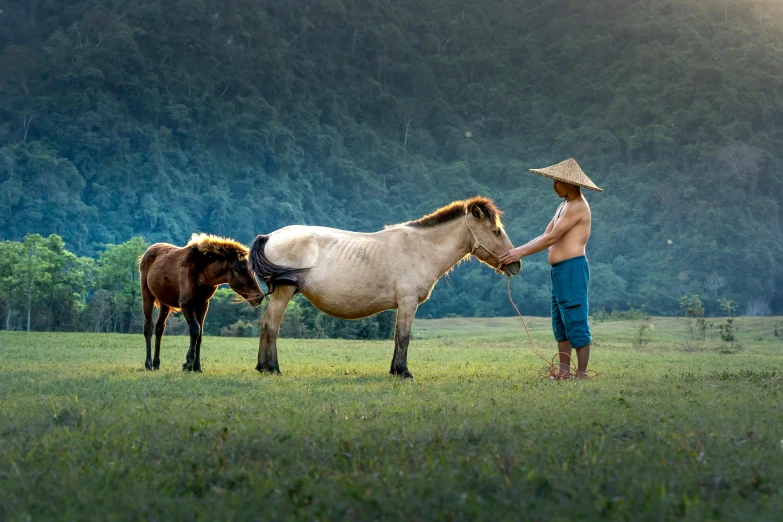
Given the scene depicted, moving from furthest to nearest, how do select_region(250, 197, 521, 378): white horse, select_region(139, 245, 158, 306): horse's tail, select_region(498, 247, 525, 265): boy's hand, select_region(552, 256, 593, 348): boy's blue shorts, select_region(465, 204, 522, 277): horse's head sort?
select_region(139, 245, 158, 306): horse's tail
select_region(465, 204, 522, 277): horse's head
select_region(498, 247, 525, 265): boy's hand
select_region(250, 197, 521, 378): white horse
select_region(552, 256, 593, 348): boy's blue shorts

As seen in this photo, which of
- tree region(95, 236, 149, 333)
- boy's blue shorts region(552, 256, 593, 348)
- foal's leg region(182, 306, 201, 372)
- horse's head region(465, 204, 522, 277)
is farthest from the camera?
tree region(95, 236, 149, 333)

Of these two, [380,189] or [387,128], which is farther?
[387,128]

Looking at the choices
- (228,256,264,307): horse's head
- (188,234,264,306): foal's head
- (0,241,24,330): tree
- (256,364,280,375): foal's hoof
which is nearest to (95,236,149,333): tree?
(0,241,24,330): tree

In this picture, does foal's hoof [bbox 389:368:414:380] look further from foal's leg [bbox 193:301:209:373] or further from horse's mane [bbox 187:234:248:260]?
horse's mane [bbox 187:234:248:260]

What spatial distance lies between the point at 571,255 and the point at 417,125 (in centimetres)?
11388

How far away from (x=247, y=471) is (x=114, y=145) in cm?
9629

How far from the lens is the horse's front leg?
11320 mm

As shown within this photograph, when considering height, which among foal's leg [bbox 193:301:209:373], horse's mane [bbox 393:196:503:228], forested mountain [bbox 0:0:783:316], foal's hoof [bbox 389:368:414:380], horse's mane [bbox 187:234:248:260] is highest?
forested mountain [bbox 0:0:783:316]

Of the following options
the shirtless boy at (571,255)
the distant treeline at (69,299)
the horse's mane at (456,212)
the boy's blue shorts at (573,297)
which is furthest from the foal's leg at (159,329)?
the distant treeline at (69,299)

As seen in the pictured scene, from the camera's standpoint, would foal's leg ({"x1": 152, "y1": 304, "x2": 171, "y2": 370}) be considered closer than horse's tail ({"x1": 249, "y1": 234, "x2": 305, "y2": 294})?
No

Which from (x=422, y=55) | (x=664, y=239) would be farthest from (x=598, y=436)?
(x=422, y=55)

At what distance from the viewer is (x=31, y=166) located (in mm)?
86938

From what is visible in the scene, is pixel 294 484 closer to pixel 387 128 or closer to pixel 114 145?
pixel 114 145

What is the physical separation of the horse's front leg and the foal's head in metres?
2.60
